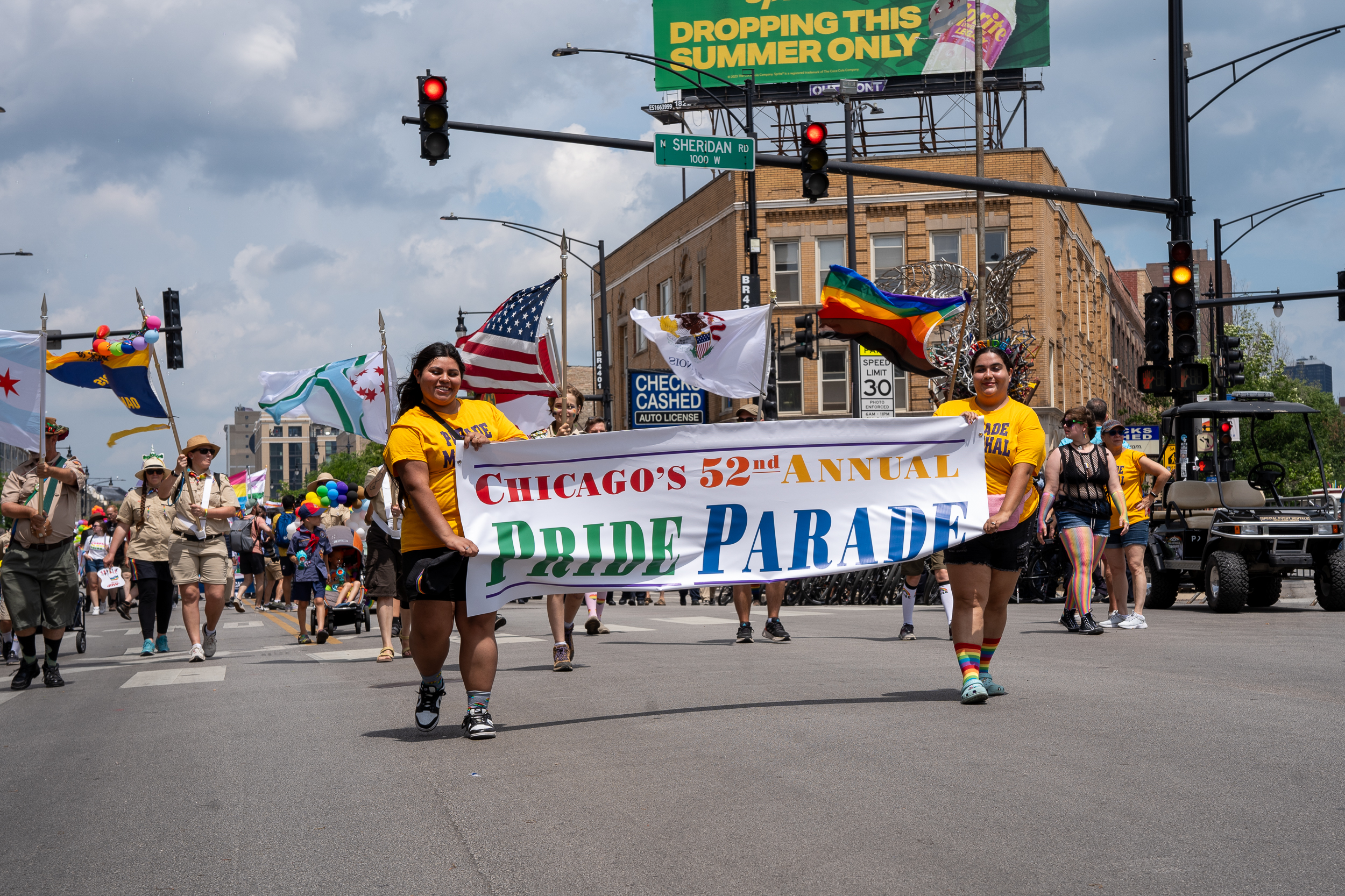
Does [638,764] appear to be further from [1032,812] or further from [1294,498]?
[1294,498]

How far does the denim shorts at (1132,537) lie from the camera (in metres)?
13.1

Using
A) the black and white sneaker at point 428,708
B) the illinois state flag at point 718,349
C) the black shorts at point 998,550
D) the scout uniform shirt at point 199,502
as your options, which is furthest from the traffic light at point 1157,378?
the black and white sneaker at point 428,708

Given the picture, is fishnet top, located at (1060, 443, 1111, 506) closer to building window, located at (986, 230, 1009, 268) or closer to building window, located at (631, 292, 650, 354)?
building window, located at (986, 230, 1009, 268)

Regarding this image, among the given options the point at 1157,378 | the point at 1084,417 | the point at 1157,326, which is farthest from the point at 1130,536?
the point at 1157,326

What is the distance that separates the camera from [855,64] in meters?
44.2

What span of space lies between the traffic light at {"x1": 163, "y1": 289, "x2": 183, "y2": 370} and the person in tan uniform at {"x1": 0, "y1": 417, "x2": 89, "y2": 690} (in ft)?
61.0

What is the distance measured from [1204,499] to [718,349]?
6018mm

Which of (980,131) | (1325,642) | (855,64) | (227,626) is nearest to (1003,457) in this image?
(1325,642)

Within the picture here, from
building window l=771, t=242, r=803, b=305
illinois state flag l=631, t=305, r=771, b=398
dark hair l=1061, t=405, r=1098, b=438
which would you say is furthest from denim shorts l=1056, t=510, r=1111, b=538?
building window l=771, t=242, r=803, b=305

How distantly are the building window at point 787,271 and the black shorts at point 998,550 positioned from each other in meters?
37.2

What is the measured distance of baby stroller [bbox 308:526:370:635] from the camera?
15.7 m

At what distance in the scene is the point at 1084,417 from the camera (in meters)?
12.6

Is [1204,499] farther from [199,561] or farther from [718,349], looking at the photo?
[199,561]

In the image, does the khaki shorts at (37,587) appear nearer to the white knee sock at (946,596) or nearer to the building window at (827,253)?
the white knee sock at (946,596)
